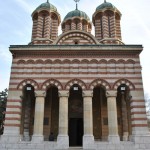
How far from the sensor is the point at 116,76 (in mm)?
16406

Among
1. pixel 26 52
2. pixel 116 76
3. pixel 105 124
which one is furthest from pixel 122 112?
pixel 26 52

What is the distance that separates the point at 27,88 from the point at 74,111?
15.7 ft

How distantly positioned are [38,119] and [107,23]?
14248 mm

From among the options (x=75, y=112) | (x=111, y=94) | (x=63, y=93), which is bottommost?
(x=75, y=112)

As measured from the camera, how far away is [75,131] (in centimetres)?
1791

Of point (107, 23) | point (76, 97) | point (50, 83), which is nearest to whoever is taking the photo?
point (50, 83)

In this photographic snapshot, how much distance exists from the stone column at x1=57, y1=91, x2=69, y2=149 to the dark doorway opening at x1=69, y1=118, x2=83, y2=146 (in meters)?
2.65

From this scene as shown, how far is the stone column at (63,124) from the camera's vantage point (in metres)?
14.7

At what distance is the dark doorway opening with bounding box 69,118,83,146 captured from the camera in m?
17.7

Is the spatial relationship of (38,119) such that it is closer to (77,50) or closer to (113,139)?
(113,139)

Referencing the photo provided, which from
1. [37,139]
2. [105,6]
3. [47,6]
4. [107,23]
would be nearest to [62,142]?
[37,139]

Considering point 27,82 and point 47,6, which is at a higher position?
point 47,6

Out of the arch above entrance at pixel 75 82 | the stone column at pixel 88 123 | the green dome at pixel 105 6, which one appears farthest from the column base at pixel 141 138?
the green dome at pixel 105 6

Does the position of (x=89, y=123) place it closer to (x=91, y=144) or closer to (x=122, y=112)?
(x=91, y=144)
